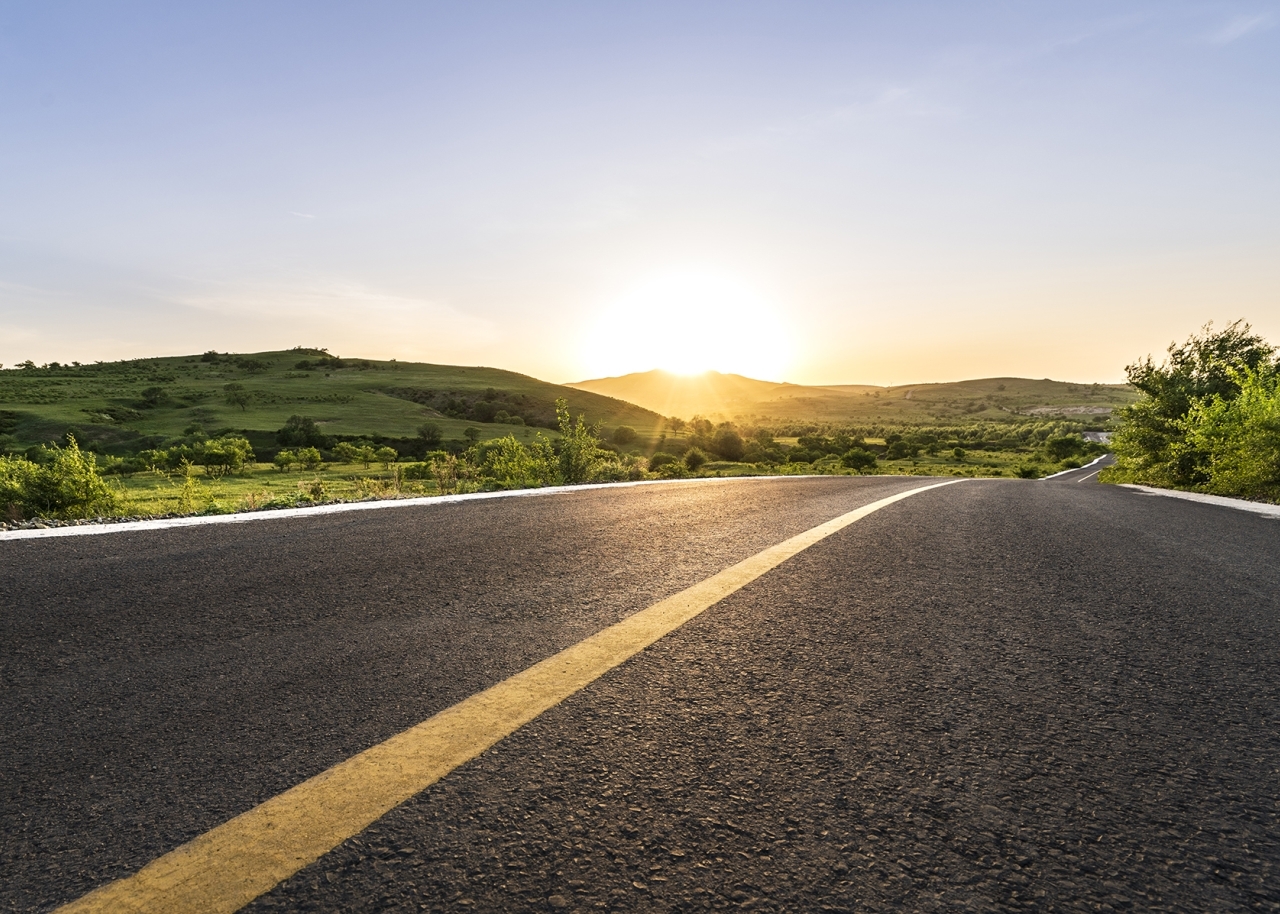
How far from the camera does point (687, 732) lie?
183 cm

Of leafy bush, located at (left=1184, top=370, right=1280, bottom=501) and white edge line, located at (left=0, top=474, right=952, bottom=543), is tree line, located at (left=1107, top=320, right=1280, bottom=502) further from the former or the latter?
white edge line, located at (left=0, top=474, right=952, bottom=543)

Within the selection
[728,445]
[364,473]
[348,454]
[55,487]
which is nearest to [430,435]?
[348,454]

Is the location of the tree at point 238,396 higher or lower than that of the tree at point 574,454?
higher

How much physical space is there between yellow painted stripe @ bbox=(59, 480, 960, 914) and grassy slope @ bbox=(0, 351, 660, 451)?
Answer: 61.7 m

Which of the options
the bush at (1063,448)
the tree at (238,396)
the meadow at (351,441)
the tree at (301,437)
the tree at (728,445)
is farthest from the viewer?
the tree at (238,396)

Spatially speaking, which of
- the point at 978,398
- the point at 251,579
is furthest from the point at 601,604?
the point at 978,398

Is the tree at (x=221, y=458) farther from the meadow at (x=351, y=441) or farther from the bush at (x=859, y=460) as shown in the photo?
the bush at (x=859, y=460)

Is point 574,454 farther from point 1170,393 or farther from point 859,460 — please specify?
point 859,460

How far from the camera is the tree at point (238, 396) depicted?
98.9 meters

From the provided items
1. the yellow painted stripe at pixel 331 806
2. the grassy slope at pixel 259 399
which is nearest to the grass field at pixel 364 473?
the yellow painted stripe at pixel 331 806

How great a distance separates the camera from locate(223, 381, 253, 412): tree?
98.9m

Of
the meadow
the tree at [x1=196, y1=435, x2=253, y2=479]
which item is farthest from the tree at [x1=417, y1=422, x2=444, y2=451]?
the tree at [x1=196, y1=435, x2=253, y2=479]

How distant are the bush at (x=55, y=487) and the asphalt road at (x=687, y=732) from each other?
7388 millimetres

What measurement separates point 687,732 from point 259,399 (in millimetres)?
119595
